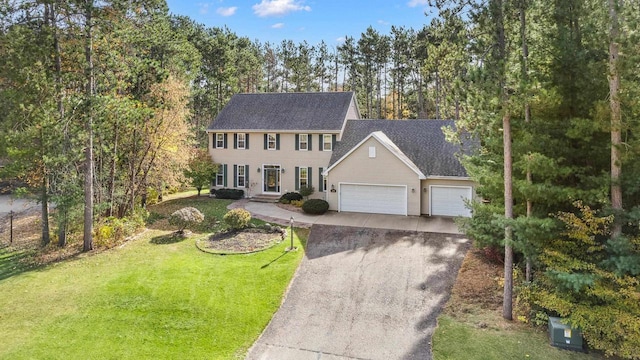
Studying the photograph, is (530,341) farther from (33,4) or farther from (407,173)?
(33,4)

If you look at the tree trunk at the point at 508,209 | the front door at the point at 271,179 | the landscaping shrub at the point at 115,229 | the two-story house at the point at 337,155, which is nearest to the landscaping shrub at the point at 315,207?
the two-story house at the point at 337,155

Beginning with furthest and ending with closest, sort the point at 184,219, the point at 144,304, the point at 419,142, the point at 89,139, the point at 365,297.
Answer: the point at 419,142 → the point at 184,219 → the point at 89,139 → the point at 365,297 → the point at 144,304

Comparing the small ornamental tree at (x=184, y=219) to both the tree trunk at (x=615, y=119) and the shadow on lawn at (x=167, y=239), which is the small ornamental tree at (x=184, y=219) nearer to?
the shadow on lawn at (x=167, y=239)

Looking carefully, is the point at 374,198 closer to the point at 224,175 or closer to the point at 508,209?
the point at 508,209

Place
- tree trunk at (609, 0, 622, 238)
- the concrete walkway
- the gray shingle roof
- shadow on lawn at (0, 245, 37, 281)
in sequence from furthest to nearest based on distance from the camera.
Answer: the gray shingle roof, the concrete walkway, shadow on lawn at (0, 245, 37, 281), tree trunk at (609, 0, 622, 238)

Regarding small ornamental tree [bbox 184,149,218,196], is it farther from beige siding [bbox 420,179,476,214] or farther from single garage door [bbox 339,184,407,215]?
beige siding [bbox 420,179,476,214]

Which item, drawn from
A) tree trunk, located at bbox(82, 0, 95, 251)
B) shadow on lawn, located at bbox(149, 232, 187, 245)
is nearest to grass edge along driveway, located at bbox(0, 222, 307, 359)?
shadow on lawn, located at bbox(149, 232, 187, 245)

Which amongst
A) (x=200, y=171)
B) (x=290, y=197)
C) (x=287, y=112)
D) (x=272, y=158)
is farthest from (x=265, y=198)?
(x=287, y=112)
